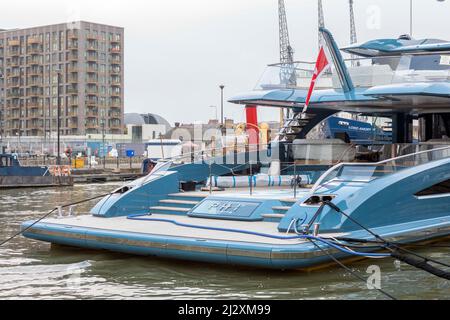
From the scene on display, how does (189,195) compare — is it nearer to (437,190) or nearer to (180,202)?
(180,202)

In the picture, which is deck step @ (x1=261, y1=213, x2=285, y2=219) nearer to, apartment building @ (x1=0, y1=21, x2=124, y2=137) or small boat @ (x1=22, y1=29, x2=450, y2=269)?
small boat @ (x1=22, y1=29, x2=450, y2=269)

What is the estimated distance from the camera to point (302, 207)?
967 cm

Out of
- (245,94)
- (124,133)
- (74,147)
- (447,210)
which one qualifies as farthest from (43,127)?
(447,210)

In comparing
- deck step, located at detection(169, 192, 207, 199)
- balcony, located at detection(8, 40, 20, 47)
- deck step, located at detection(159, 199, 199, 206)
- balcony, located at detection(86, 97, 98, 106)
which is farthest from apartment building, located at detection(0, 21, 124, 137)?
deck step, located at detection(159, 199, 199, 206)

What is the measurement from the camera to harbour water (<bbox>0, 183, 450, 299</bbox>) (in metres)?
8.16

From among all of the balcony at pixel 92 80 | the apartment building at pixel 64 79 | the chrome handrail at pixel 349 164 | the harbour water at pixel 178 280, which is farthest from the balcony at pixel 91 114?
the chrome handrail at pixel 349 164

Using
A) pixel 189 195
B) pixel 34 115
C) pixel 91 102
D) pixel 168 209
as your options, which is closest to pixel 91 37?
pixel 91 102

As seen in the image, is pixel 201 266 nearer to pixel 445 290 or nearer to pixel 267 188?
pixel 445 290

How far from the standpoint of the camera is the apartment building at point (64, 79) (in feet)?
286

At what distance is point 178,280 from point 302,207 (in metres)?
2.07

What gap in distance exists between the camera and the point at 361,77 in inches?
623

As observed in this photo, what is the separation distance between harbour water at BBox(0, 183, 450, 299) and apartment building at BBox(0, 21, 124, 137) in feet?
257

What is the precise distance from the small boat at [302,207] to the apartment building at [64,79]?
246 feet
